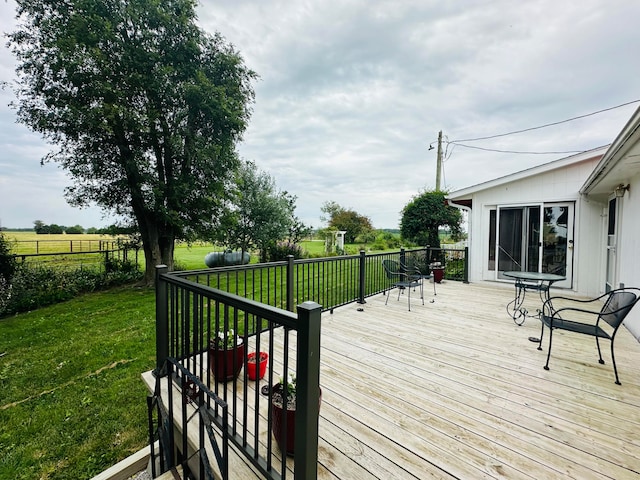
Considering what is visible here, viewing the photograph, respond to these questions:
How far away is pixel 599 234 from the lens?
5371mm

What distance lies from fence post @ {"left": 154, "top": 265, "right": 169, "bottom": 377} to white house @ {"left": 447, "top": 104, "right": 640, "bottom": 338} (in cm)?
537

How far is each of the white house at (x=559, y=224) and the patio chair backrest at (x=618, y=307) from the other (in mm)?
1562

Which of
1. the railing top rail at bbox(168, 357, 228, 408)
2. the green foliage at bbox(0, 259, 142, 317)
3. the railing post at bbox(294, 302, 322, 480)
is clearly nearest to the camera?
the railing post at bbox(294, 302, 322, 480)

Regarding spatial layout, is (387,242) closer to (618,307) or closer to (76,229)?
(618,307)

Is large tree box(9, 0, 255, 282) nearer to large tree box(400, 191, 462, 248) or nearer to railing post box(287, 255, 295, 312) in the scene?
railing post box(287, 255, 295, 312)

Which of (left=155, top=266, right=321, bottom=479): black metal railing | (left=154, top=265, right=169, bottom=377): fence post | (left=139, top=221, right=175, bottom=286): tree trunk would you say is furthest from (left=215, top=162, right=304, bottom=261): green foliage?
(left=155, top=266, right=321, bottom=479): black metal railing

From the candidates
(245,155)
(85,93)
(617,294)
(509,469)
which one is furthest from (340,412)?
(245,155)

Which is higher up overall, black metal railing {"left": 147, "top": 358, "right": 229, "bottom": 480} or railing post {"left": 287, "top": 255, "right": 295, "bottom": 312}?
railing post {"left": 287, "top": 255, "right": 295, "bottom": 312}

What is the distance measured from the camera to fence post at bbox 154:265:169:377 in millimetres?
2291

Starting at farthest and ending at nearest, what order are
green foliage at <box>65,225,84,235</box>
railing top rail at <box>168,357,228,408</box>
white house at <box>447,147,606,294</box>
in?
green foliage at <box>65,225,84,235</box>, white house at <box>447,147,606,294</box>, railing top rail at <box>168,357,228,408</box>

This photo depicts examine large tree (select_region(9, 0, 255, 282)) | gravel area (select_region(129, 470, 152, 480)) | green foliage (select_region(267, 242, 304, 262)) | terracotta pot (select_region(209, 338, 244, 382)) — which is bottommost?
gravel area (select_region(129, 470, 152, 480))

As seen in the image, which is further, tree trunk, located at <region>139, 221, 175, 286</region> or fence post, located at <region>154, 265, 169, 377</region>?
tree trunk, located at <region>139, 221, 175, 286</region>

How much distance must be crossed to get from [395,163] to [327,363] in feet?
42.0

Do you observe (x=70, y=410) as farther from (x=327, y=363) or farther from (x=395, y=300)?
(x=395, y=300)
